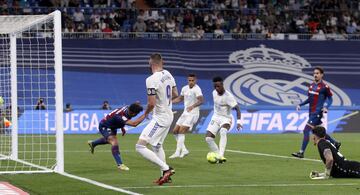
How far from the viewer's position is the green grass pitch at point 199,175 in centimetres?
1520

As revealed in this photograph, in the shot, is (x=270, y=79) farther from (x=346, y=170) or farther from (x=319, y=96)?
(x=346, y=170)

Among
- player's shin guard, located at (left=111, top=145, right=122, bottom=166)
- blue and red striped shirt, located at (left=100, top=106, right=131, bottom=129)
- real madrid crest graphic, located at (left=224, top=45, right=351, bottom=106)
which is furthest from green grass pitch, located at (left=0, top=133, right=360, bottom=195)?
real madrid crest graphic, located at (left=224, top=45, right=351, bottom=106)

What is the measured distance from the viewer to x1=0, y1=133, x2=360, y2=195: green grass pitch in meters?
15.2

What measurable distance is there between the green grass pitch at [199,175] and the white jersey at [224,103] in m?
1.22

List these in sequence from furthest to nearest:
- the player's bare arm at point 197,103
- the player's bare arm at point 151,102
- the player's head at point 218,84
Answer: the player's bare arm at point 197,103 < the player's head at point 218,84 < the player's bare arm at point 151,102

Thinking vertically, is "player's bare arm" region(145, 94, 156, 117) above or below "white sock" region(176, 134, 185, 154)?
above

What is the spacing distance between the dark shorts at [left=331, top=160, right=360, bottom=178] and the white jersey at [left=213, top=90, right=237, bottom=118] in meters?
5.93

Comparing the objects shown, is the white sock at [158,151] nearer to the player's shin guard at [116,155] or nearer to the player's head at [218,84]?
the player's shin guard at [116,155]

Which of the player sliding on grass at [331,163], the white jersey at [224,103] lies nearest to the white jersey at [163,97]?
the player sliding on grass at [331,163]

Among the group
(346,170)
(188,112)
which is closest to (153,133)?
(346,170)

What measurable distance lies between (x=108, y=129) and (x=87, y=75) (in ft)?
84.1

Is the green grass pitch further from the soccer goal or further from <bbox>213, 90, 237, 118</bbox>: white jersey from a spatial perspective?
<bbox>213, 90, 237, 118</bbox>: white jersey

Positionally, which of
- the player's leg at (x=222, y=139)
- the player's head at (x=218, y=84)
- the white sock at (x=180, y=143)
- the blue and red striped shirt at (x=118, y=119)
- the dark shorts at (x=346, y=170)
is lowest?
the white sock at (x=180, y=143)

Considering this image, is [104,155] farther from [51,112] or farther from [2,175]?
[51,112]
